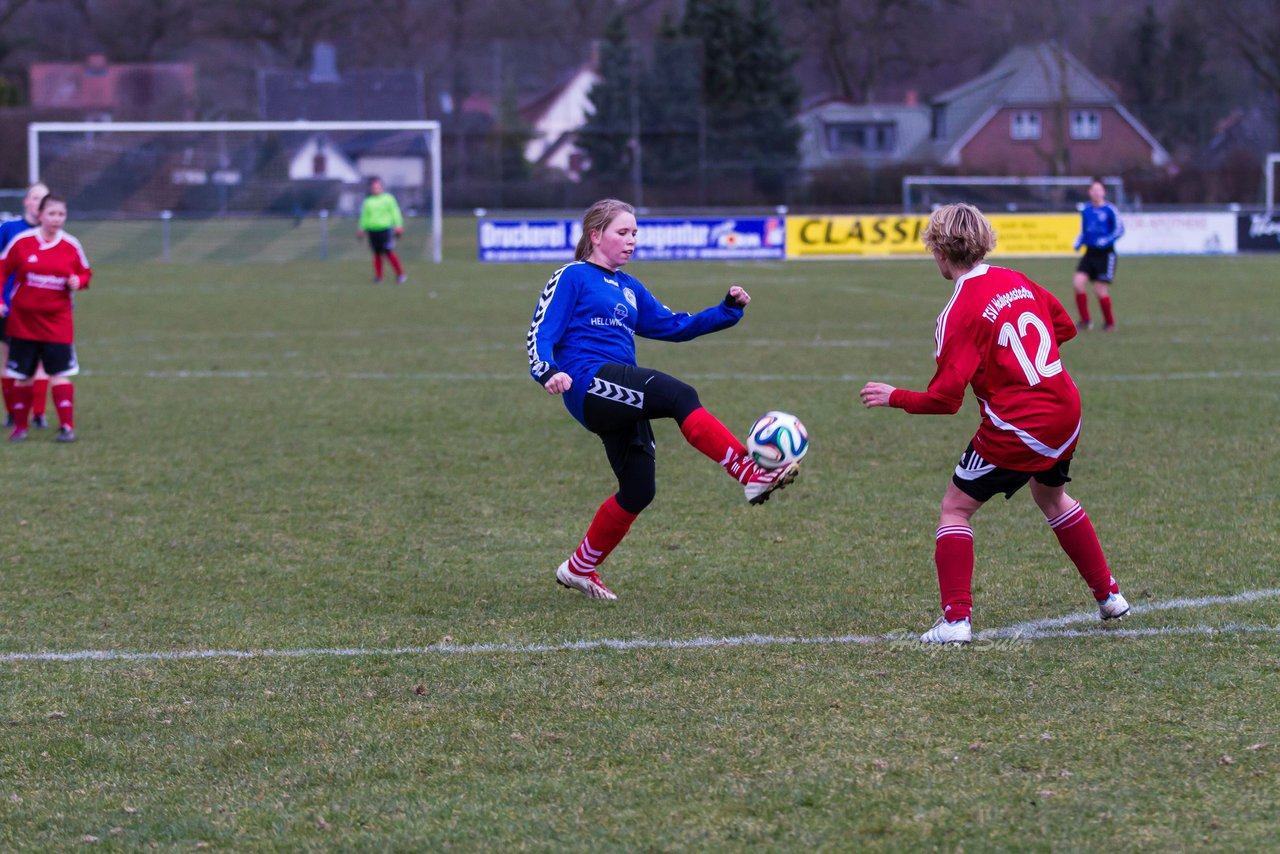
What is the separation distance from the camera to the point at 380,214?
26203mm

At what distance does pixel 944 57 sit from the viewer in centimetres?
6750

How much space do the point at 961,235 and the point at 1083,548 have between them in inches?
50.2

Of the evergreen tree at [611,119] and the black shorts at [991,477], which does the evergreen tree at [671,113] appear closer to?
the evergreen tree at [611,119]

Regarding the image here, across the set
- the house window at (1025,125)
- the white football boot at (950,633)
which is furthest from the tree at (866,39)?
the white football boot at (950,633)

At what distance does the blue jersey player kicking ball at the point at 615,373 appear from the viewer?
5500 mm

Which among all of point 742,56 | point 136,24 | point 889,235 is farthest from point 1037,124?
point 136,24

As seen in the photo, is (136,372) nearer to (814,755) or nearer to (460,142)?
(814,755)

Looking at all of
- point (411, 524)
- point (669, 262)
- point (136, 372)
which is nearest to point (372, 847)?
point (411, 524)

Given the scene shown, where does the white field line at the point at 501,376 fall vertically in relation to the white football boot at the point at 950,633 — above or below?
above

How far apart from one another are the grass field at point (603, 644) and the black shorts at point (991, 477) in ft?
1.81

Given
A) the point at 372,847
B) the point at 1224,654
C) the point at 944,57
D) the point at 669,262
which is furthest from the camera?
the point at 944,57

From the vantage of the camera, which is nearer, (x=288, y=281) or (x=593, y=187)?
(x=288, y=281)

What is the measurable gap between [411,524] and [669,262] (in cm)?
2418

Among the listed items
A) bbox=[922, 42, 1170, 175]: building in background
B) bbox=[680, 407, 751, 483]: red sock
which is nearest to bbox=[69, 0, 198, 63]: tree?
bbox=[922, 42, 1170, 175]: building in background
